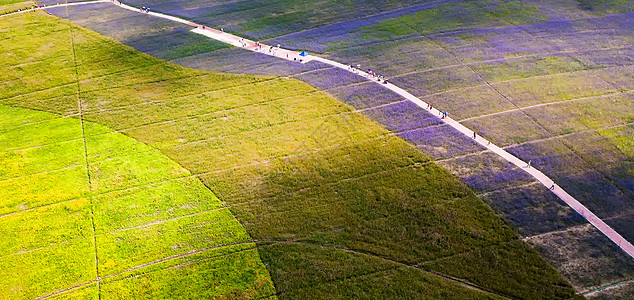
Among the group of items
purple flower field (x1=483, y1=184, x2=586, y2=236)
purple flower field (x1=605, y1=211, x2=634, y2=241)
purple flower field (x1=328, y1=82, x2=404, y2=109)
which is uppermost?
purple flower field (x1=328, y1=82, x2=404, y2=109)

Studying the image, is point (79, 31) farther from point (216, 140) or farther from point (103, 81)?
point (216, 140)

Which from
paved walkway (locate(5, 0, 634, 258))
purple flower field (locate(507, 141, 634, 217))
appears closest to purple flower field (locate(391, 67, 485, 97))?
paved walkway (locate(5, 0, 634, 258))

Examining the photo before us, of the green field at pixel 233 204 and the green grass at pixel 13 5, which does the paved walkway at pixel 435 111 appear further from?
the green grass at pixel 13 5

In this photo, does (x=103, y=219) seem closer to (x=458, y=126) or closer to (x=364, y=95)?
(x=364, y=95)

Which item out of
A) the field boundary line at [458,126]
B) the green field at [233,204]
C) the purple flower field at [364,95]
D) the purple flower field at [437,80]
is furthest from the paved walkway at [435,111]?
the green field at [233,204]

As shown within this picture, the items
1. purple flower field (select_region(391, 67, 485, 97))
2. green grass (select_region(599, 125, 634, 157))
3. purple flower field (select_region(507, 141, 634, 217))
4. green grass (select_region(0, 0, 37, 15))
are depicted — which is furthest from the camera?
green grass (select_region(0, 0, 37, 15))

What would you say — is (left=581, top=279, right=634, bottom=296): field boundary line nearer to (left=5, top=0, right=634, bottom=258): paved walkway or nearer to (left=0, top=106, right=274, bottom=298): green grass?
(left=5, top=0, right=634, bottom=258): paved walkway

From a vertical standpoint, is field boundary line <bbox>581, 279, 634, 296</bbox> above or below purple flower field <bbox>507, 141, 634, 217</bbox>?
below
